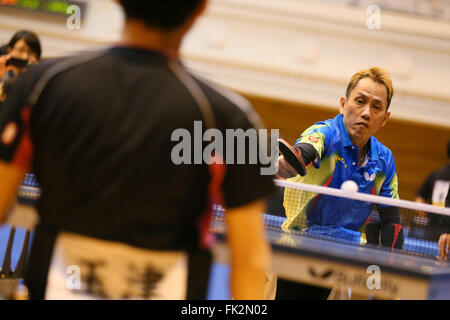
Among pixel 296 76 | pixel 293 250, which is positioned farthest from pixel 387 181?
pixel 296 76

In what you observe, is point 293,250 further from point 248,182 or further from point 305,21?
point 305,21

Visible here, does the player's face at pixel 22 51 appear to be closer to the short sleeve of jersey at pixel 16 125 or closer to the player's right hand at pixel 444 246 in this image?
the player's right hand at pixel 444 246

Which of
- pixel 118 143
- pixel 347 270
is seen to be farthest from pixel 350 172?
pixel 118 143

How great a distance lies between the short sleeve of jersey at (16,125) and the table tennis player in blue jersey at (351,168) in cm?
232

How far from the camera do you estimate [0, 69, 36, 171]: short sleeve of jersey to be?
4.15ft

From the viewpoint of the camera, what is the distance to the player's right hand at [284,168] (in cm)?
301

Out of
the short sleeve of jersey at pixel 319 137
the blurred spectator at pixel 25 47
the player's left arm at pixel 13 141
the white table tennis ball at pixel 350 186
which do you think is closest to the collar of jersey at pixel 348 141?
the short sleeve of jersey at pixel 319 137

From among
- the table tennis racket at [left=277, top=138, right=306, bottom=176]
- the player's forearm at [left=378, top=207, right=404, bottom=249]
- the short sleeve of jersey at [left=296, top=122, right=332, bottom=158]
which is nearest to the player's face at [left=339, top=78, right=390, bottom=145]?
the short sleeve of jersey at [left=296, top=122, right=332, bottom=158]

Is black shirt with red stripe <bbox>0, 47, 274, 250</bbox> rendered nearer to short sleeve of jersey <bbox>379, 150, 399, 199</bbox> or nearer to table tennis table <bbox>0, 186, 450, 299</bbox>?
table tennis table <bbox>0, 186, 450, 299</bbox>

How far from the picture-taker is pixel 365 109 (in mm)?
3566

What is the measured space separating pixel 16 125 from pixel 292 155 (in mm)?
1876

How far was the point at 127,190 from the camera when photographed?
4.13 feet

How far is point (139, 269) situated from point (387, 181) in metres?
2.73

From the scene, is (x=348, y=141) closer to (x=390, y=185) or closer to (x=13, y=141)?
(x=390, y=185)
